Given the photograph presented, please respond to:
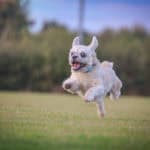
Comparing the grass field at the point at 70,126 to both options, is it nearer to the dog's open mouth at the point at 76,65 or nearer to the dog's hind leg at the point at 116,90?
the dog's hind leg at the point at 116,90

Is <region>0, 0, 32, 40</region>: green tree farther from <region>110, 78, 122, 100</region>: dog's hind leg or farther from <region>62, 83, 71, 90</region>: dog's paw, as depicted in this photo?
<region>110, 78, 122, 100</region>: dog's hind leg

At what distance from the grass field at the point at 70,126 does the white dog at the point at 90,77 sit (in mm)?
42

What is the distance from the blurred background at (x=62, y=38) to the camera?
402cm

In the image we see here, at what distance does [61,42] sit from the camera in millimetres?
4309

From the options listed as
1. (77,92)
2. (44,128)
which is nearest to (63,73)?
(77,92)

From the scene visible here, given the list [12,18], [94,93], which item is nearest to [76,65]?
[94,93]

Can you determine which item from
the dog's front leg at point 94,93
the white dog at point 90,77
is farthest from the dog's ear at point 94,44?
the dog's front leg at point 94,93

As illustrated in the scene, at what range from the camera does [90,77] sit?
14.2 ft

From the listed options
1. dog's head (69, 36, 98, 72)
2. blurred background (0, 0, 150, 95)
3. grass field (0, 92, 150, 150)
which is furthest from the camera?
dog's head (69, 36, 98, 72)

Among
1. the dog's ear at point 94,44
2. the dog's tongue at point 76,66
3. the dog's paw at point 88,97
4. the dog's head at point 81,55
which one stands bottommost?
the dog's paw at point 88,97

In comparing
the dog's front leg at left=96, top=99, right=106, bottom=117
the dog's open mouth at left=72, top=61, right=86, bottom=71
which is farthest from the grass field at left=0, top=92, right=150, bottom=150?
the dog's open mouth at left=72, top=61, right=86, bottom=71

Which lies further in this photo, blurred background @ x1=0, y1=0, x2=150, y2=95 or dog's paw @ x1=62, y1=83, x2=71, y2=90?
dog's paw @ x1=62, y1=83, x2=71, y2=90

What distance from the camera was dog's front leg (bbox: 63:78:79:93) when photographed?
4254mm

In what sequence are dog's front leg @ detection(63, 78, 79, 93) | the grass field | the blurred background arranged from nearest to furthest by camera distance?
the grass field, the blurred background, dog's front leg @ detection(63, 78, 79, 93)
